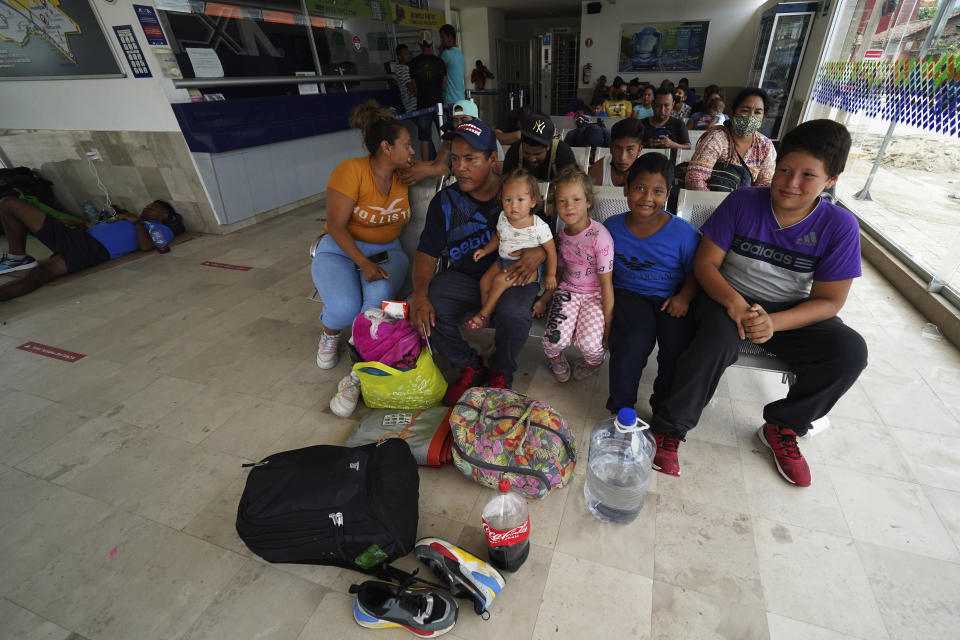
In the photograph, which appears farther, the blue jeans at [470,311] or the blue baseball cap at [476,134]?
the blue jeans at [470,311]

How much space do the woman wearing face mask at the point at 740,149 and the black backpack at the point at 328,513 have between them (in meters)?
2.55

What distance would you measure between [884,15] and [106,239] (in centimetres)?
806

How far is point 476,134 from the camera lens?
204 centimetres

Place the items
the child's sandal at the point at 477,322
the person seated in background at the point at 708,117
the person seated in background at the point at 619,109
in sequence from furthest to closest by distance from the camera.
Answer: the person seated in background at the point at 619,109, the person seated in background at the point at 708,117, the child's sandal at the point at 477,322

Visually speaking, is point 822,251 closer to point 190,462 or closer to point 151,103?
point 190,462

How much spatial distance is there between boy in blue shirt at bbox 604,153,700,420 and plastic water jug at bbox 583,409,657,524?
0.69ft

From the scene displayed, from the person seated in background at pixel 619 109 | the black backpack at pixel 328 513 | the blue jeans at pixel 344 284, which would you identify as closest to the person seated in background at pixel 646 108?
the person seated in background at pixel 619 109

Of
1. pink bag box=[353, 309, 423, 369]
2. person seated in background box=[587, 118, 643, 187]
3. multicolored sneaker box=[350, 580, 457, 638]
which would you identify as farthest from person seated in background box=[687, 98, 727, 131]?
multicolored sneaker box=[350, 580, 457, 638]

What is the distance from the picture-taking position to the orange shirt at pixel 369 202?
7.81 feet

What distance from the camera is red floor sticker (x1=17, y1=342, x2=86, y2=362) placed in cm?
285

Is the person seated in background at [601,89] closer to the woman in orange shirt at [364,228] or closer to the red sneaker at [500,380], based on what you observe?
the woman in orange shirt at [364,228]

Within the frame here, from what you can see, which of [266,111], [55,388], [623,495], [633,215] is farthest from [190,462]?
[266,111]

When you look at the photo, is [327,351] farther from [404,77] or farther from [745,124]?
[404,77]

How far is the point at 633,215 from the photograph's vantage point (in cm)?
206
